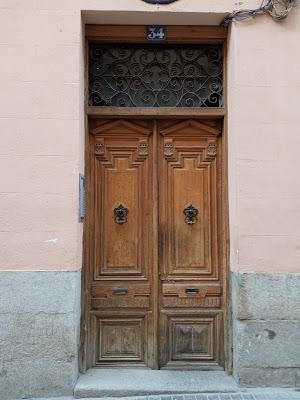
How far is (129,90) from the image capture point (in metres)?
5.58

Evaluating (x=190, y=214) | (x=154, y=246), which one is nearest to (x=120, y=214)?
(x=154, y=246)

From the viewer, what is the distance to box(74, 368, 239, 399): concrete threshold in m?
4.96

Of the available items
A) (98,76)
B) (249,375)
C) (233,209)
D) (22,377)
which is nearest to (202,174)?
(233,209)

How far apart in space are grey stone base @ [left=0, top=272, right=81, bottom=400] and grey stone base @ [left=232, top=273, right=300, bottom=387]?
170cm

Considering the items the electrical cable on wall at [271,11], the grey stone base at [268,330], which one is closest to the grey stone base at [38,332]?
the grey stone base at [268,330]

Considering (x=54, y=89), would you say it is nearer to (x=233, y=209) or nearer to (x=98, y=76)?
(x=98, y=76)

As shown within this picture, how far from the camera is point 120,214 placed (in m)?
5.52

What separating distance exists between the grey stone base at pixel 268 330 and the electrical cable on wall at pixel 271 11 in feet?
8.79

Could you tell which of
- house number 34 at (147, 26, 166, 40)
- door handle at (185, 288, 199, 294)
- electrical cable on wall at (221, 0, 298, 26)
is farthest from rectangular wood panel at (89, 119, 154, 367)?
electrical cable on wall at (221, 0, 298, 26)

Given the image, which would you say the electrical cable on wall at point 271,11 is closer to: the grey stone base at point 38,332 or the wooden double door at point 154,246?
the wooden double door at point 154,246

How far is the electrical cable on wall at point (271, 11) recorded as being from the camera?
17.1 ft

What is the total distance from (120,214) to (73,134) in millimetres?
1040

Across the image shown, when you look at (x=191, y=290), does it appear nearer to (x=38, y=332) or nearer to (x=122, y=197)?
(x=122, y=197)

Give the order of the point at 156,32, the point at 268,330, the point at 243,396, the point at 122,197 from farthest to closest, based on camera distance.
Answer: the point at 122,197 → the point at 156,32 → the point at 268,330 → the point at 243,396
